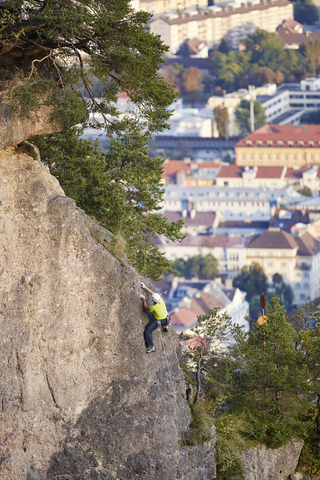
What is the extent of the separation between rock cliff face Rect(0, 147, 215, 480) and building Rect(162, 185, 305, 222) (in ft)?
448

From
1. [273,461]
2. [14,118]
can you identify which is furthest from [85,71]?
[273,461]

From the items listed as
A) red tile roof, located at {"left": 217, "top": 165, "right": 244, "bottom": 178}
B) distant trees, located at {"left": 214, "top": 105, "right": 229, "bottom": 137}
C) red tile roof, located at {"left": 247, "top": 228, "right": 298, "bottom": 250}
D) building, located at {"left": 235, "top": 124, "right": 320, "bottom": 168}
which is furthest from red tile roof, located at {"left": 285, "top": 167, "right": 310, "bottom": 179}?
red tile roof, located at {"left": 247, "top": 228, "right": 298, "bottom": 250}

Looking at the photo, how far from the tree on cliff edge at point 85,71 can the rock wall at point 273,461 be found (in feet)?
15.7

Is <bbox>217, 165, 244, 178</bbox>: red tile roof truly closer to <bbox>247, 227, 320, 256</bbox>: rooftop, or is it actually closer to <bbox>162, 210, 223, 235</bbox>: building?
<bbox>162, 210, 223, 235</bbox>: building

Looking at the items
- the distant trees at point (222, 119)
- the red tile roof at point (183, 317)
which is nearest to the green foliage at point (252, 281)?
the red tile roof at point (183, 317)

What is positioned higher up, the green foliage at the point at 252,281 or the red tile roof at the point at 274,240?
the red tile roof at the point at 274,240

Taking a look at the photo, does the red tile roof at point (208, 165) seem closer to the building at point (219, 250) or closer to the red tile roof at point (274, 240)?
the building at point (219, 250)

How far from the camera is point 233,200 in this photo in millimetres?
154000

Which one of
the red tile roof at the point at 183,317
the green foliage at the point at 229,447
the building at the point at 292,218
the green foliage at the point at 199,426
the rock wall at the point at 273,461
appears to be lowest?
the building at the point at 292,218

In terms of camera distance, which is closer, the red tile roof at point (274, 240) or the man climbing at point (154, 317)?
the man climbing at point (154, 317)

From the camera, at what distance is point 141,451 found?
1406 centimetres

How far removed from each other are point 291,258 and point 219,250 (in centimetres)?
1242

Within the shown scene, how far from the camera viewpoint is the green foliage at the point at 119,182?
60.8 ft

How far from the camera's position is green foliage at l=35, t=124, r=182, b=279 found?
60.8 feet
